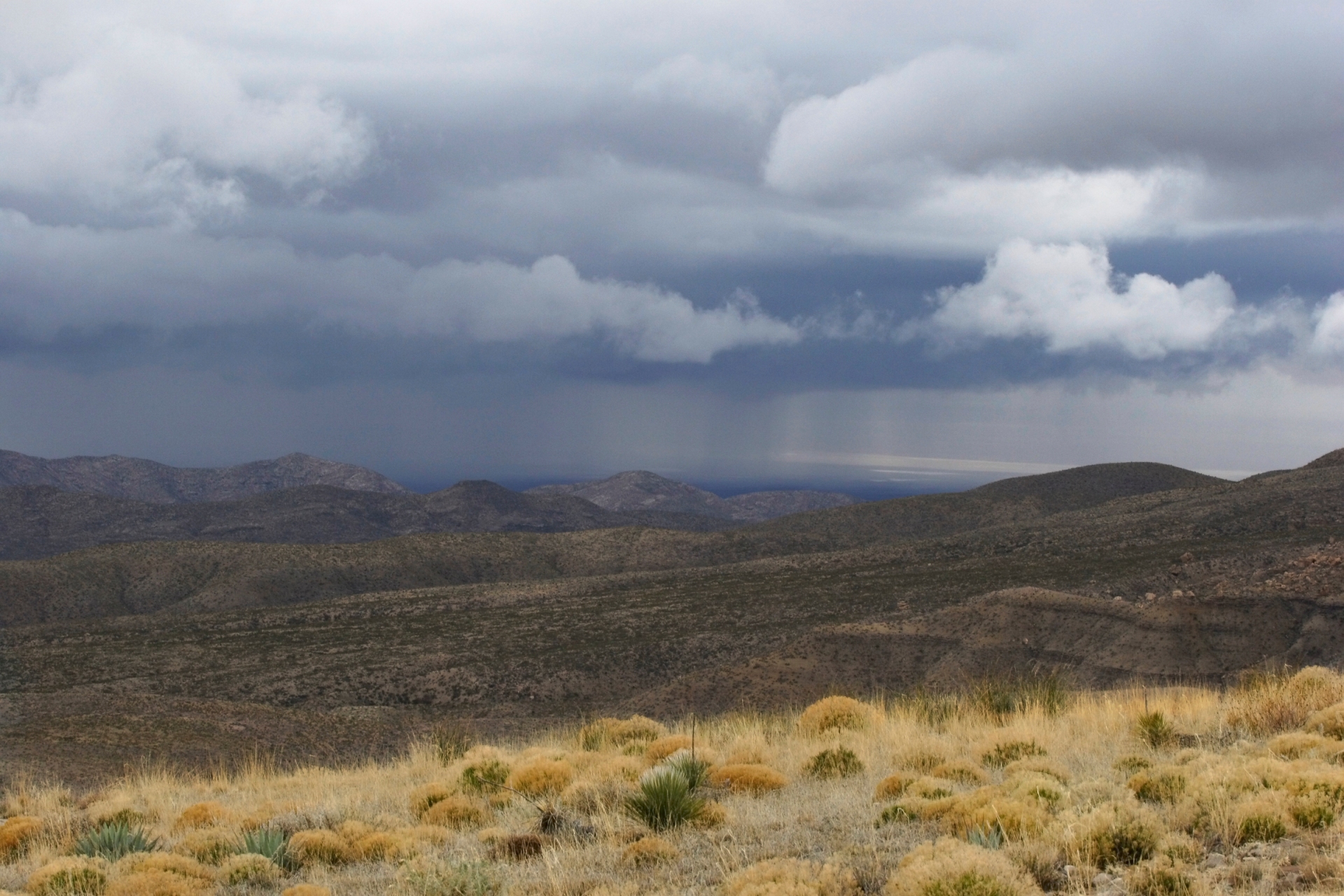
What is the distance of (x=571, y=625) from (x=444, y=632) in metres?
6.83

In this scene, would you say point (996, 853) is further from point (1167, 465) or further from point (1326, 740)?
point (1167, 465)

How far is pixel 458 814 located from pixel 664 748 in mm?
3087

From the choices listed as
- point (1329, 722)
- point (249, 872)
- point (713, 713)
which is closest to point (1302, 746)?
point (1329, 722)

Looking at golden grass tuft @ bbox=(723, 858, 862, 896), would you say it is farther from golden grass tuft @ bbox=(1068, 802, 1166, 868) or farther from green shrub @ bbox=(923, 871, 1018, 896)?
golden grass tuft @ bbox=(1068, 802, 1166, 868)

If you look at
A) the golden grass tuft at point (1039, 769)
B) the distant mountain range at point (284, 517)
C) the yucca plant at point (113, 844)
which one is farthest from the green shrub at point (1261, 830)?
the distant mountain range at point (284, 517)

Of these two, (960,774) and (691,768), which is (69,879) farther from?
(960,774)

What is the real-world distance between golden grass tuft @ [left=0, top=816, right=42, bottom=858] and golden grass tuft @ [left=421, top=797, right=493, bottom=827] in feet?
15.3

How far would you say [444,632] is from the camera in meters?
51.6

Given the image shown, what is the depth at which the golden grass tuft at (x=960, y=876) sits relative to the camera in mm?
5941

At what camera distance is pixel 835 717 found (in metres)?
14.7

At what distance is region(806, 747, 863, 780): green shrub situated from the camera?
36.4ft

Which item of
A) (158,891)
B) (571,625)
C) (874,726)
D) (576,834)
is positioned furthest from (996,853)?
(571,625)

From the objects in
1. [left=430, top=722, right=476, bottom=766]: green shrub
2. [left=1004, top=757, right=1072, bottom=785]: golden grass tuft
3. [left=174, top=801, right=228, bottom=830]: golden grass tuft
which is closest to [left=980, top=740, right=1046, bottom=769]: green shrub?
[left=1004, top=757, right=1072, bottom=785]: golden grass tuft

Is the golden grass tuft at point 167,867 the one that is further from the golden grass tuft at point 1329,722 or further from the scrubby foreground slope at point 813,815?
the golden grass tuft at point 1329,722
